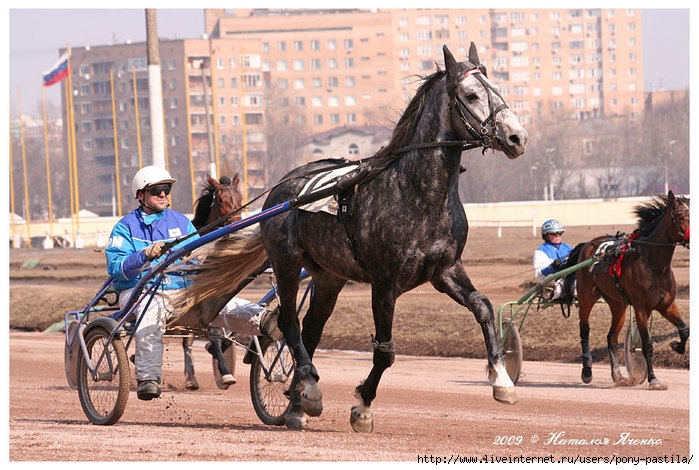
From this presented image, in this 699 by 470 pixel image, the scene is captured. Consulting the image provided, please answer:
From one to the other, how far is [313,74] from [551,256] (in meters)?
111

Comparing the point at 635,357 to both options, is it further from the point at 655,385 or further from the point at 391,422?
the point at 391,422

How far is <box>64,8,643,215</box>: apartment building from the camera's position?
101500 millimetres

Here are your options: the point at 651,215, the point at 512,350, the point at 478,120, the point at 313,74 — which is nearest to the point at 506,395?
the point at 478,120

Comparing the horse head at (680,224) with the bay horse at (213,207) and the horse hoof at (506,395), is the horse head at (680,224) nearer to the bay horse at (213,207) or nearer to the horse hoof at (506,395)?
the bay horse at (213,207)

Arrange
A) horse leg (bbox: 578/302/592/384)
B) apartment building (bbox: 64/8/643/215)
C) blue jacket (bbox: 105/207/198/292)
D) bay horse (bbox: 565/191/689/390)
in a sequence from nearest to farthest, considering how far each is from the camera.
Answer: blue jacket (bbox: 105/207/198/292) → bay horse (bbox: 565/191/689/390) → horse leg (bbox: 578/302/592/384) → apartment building (bbox: 64/8/643/215)

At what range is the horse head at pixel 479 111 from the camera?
6.53m

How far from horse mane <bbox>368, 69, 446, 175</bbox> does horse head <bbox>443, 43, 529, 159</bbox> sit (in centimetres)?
20

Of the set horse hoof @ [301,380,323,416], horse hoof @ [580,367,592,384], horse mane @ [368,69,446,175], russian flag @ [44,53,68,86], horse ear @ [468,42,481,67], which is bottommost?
horse hoof @ [580,367,592,384]

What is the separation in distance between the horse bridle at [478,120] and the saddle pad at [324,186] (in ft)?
3.01

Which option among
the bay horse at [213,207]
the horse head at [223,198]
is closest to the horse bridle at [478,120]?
the bay horse at [213,207]

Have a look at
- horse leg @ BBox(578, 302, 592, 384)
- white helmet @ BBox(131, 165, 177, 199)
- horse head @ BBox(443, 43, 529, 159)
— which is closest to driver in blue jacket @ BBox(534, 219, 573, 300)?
horse leg @ BBox(578, 302, 592, 384)

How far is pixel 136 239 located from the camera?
328 inches

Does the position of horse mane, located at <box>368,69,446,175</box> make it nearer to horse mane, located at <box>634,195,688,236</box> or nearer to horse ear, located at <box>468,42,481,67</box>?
horse ear, located at <box>468,42,481,67</box>

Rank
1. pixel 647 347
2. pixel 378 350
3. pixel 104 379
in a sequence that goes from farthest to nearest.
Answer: pixel 647 347 < pixel 104 379 < pixel 378 350
